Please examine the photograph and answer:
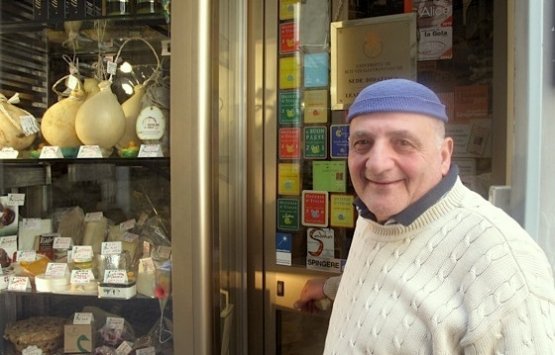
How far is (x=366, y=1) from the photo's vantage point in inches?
65.7

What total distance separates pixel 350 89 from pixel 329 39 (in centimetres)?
21

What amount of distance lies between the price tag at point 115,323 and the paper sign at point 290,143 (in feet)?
2.85

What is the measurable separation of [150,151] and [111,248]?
1.32ft

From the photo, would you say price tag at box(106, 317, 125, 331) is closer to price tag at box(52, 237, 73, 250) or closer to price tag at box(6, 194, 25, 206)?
price tag at box(52, 237, 73, 250)

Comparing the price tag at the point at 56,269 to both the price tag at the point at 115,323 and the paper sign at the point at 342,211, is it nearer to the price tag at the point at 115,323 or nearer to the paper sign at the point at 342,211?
the price tag at the point at 115,323

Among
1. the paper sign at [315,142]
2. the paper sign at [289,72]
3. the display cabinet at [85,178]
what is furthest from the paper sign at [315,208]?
the display cabinet at [85,178]

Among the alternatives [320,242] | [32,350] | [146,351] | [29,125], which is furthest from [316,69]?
[32,350]

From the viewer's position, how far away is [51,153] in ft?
5.39

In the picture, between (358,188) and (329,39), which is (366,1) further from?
(358,188)

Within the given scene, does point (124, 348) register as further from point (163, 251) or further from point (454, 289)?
point (454, 289)

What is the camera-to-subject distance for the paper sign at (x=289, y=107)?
1.74 m

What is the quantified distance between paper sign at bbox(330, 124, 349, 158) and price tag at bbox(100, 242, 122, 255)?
86 centimetres

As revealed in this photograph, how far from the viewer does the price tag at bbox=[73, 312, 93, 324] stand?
1712 millimetres

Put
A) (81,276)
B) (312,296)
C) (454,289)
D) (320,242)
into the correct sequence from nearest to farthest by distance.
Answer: (454,289)
(312,296)
(81,276)
(320,242)
